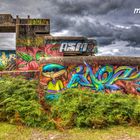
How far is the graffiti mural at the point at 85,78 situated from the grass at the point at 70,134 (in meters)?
2.87

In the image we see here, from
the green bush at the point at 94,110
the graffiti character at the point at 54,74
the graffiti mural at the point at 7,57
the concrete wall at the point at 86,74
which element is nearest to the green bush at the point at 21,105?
the green bush at the point at 94,110

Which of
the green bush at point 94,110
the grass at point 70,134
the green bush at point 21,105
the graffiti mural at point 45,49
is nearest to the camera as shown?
the grass at point 70,134

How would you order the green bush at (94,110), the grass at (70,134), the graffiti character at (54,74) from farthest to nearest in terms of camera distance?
the graffiti character at (54,74) < the green bush at (94,110) < the grass at (70,134)

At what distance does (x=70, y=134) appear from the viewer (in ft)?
28.5

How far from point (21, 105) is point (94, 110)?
2.53 m

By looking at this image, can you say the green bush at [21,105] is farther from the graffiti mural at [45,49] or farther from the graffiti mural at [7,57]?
the graffiti mural at [7,57]

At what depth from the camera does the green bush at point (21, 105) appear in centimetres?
957

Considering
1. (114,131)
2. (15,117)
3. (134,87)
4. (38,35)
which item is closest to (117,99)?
(114,131)

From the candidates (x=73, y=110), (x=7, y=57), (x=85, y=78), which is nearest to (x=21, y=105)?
(x=73, y=110)

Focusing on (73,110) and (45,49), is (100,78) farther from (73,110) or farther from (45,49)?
(45,49)

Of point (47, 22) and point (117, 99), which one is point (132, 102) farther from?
point (47, 22)

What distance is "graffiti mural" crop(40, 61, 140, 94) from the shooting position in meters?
11.9

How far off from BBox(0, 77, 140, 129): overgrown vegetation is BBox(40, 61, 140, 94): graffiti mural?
1441 mm

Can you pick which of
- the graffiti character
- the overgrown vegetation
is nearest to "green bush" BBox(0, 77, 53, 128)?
the overgrown vegetation
